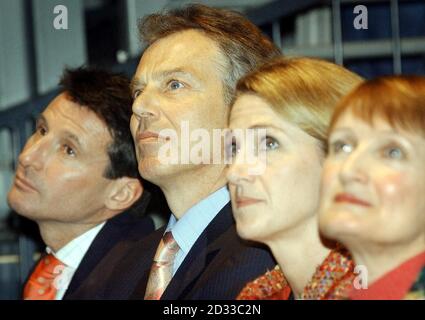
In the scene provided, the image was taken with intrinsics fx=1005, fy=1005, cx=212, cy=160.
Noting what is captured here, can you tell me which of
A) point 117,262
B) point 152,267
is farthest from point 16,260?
point 152,267

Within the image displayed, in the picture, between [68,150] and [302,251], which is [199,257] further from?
[68,150]

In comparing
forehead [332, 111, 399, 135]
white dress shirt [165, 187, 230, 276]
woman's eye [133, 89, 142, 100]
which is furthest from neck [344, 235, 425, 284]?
woman's eye [133, 89, 142, 100]

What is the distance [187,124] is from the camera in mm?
2150

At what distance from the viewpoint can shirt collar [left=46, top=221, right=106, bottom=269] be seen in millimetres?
2646

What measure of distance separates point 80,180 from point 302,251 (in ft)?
3.31

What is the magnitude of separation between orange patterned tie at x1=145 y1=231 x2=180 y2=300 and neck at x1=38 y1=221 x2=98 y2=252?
55 cm

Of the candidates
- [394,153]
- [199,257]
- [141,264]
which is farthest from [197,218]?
[394,153]

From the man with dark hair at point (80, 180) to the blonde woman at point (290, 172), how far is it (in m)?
0.89

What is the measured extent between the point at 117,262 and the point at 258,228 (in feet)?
2.72

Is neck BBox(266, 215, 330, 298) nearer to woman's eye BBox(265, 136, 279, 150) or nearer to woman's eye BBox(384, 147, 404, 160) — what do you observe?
woman's eye BBox(265, 136, 279, 150)

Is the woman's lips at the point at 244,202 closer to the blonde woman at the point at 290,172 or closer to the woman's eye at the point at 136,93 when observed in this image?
the blonde woman at the point at 290,172

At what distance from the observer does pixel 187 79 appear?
218 centimetres

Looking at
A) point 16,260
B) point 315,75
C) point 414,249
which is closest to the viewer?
point 414,249
